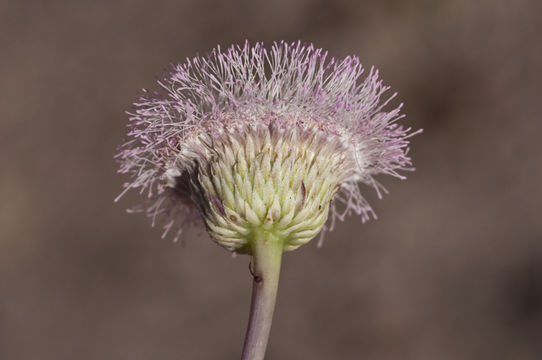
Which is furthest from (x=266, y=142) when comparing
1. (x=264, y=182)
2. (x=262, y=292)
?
(x=262, y=292)

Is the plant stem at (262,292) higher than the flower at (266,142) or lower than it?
lower

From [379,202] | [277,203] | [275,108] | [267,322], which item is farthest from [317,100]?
[379,202]

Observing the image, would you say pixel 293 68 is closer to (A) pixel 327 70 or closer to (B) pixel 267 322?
(A) pixel 327 70

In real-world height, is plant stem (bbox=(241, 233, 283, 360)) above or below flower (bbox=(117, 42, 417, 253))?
below

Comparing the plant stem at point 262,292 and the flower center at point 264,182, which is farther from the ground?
the flower center at point 264,182

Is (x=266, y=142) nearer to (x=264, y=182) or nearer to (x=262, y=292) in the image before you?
(x=264, y=182)
